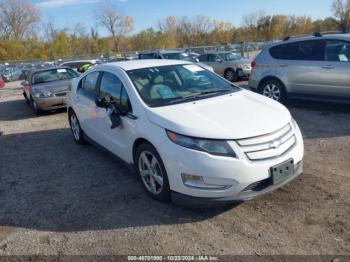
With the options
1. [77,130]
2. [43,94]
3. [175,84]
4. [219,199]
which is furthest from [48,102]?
[219,199]

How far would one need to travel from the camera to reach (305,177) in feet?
13.7

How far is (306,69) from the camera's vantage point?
24.2 feet

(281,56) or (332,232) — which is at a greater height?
(281,56)

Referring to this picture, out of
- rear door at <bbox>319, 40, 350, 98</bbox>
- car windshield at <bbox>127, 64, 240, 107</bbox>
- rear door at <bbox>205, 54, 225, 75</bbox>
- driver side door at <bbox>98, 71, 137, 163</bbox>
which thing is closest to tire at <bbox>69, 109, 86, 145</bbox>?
driver side door at <bbox>98, 71, 137, 163</bbox>

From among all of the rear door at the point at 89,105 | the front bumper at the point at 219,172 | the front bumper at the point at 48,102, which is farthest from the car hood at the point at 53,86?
the front bumper at the point at 219,172

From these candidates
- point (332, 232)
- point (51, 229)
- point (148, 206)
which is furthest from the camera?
point (148, 206)

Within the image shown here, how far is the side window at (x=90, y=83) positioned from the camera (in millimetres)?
5231

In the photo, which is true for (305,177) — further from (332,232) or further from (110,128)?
(110,128)

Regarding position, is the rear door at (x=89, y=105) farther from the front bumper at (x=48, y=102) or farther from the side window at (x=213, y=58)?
the side window at (x=213, y=58)

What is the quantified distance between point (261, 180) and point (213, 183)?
1.56 feet

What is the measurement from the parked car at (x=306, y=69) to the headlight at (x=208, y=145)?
4.83m

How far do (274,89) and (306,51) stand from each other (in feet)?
3.76

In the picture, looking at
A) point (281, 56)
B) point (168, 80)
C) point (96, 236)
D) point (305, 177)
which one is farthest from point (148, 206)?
point (281, 56)

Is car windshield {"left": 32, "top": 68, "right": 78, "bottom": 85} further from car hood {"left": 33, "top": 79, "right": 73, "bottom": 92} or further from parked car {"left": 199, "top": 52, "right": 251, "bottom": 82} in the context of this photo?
parked car {"left": 199, "top": 52, "right": 251, "bottom": 82}
